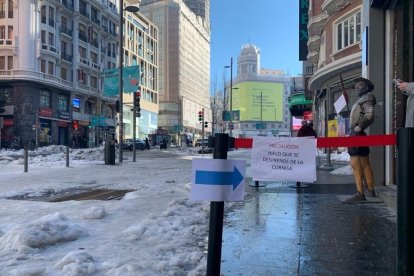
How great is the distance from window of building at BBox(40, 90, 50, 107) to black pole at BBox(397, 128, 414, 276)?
181 ft

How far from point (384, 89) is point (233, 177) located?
6.50 m

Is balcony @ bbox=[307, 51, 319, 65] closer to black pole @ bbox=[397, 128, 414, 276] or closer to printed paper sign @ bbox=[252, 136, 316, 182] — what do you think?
printed paper sign @ bbox=[252, 136, 316, 182]

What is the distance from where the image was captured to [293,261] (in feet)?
14.3

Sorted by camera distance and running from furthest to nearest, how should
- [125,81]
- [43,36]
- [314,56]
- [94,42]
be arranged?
[94,42] < [43,36] < [314,56] < [125,81]

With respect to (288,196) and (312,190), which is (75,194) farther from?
(312,190)

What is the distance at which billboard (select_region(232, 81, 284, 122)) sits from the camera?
125m

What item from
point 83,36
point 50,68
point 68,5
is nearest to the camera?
point 50,68

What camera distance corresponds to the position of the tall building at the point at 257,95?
124625 mm

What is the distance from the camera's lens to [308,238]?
5.32 meters

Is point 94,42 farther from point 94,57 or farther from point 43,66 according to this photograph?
point 43,66

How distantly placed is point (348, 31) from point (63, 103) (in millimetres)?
43952

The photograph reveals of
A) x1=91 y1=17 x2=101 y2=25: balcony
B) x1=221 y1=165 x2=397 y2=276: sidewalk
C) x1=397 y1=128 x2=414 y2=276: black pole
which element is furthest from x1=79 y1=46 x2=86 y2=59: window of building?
x1=397 y1=128 x2=414 y2=276: black pole

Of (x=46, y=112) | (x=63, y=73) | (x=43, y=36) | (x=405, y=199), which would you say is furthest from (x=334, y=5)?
(x=63, y=73)

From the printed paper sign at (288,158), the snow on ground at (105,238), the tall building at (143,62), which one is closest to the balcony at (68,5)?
the tall building at (143,62)
